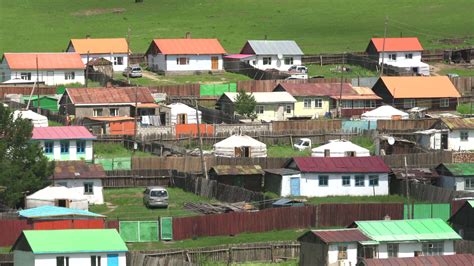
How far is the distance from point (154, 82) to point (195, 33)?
1146 inches

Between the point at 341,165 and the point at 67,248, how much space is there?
28260 millimetres

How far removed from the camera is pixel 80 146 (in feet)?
327

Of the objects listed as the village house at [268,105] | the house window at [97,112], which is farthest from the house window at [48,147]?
the village house at [268,105]

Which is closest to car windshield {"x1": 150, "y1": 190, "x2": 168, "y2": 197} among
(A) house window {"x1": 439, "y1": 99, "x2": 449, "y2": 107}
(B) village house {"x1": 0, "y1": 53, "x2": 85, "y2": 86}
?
(A) house window {"x1": 439, "y1": 99, "x2": 449, "y2": 107}

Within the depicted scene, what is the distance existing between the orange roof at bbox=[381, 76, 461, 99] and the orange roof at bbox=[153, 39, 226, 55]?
55.7 ft

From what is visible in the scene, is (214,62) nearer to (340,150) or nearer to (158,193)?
(340,150)

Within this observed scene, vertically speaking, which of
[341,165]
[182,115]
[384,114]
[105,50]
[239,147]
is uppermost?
[105,50]

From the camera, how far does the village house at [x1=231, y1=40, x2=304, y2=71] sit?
467 feet

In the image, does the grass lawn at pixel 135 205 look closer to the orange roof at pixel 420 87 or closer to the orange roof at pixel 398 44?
the orange roof at pixel 420 87

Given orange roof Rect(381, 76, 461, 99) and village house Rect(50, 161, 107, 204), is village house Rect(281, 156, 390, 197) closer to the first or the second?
village house Rect(50, 161, 107, 204)

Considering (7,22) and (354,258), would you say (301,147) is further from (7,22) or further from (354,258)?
(7,22)

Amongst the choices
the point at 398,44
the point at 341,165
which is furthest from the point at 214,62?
the point at 341,165

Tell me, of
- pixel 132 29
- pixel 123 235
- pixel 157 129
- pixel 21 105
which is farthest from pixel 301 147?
pixel 132 29

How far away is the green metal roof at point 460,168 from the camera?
303 ft
